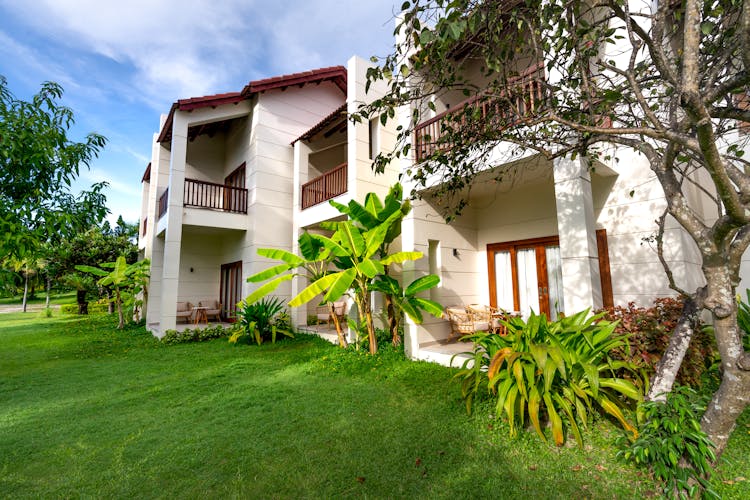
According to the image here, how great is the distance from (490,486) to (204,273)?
1334 centimetres

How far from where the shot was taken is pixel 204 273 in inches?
535

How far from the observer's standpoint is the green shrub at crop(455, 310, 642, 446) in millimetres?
3205

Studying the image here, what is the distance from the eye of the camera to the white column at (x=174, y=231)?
9.87 metres

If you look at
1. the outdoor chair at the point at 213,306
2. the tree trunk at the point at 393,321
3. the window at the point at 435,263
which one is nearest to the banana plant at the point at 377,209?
the tree trunk at the point at 393,321

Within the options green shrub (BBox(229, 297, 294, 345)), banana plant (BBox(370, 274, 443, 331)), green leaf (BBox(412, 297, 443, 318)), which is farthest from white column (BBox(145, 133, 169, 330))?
green leaf (BBox(412, 297, 443, 318))

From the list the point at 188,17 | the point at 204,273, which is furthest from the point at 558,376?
the point at 204,273

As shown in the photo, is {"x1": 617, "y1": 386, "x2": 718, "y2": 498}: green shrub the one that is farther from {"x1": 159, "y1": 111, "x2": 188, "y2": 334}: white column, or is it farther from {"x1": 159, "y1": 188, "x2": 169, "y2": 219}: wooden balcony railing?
{"x1": 159, "y1": 188, "x2": 169, "y2": 219}: wooden balcony railing

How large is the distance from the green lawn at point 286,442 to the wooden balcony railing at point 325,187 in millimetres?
5649

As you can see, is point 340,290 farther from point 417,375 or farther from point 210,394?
point 210,394

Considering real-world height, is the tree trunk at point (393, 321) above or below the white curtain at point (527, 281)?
below

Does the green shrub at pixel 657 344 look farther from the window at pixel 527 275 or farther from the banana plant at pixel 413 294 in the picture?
the window at pixel 527 275

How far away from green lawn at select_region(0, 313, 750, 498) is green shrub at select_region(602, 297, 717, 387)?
1.94ft

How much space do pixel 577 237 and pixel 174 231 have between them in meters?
10.2

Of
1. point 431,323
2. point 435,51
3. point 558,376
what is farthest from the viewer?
point 431,323
